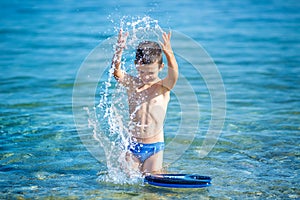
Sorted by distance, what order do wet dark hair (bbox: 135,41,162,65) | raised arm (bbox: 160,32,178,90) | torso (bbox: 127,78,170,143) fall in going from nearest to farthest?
raised arm (bbox: 160,32,178,90) < wet dark hair (bbox: 135,41,162,65) < torso (bbox: 127,78,170,143)

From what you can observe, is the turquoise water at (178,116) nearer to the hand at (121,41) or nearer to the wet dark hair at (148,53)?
the wet dark hair at (148,53)

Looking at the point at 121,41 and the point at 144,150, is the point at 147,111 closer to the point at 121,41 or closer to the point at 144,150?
the point at 144,150

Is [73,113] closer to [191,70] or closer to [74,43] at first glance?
[191,70]

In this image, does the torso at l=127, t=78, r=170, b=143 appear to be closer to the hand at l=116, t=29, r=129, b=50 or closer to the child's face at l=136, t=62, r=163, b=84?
the child's face at l=136, t=62, r=163, b=84

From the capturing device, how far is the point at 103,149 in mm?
6461

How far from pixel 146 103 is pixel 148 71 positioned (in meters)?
0.33

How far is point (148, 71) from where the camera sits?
5270 mm

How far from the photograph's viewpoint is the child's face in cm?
524

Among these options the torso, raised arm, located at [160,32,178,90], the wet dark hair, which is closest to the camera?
raised arm, located at [160,32,178,90]

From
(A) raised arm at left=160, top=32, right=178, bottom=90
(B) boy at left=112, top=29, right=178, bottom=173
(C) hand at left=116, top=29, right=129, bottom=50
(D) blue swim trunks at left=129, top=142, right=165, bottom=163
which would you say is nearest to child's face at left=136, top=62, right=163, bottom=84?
(B) boy at left=112, top=29, right=178, bottom=173

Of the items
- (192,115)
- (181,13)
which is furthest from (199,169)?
(181,13)

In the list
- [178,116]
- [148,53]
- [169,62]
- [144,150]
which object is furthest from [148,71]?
[178,116]

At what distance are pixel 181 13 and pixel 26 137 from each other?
50.0 feet

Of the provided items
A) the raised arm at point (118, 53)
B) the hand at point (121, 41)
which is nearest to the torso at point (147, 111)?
the raised arm at point (118, 53)
